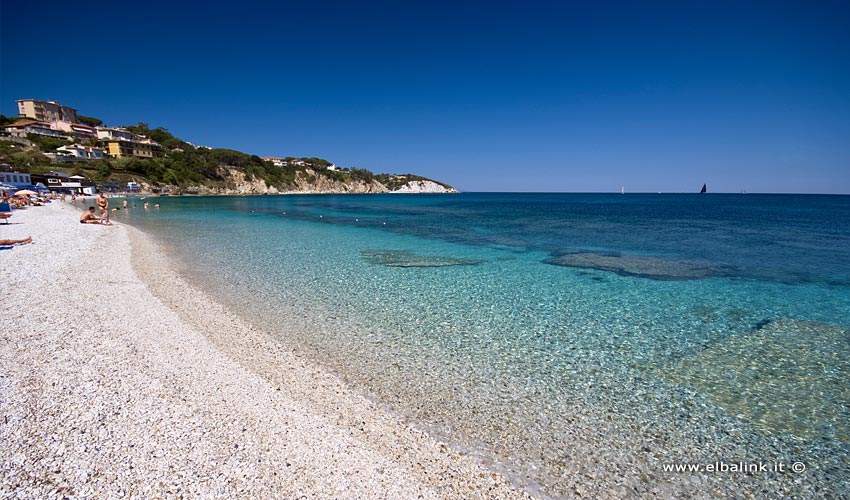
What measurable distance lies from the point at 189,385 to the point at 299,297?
547 centimetres

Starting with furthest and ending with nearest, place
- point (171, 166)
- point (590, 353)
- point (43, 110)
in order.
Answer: point (43, 110) → point (171, 166) → point (590, 353)

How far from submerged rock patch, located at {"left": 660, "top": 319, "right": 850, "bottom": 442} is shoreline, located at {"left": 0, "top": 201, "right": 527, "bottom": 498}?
423cm

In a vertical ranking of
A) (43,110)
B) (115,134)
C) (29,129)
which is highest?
(43,110)

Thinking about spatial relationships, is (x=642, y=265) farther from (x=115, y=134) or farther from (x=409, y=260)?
(x=115, y=134)

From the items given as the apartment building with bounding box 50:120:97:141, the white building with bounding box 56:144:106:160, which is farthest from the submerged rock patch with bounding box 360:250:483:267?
the apartment building with bounding box 50:120:97:141

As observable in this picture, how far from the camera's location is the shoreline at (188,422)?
3.76 meters

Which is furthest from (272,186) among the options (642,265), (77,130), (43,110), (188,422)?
(188,422)

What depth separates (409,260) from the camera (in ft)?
55.4

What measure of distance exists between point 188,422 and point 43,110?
6272 inches

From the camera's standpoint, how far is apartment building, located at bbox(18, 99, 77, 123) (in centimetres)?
10838

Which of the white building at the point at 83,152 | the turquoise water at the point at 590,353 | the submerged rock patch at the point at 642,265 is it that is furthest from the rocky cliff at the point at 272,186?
the submerged rock patch at the point at 642,265

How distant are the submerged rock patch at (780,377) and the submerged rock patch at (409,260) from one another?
9764mm

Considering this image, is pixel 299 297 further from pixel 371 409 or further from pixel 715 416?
pixel 715 416

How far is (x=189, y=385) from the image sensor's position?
5.55m
